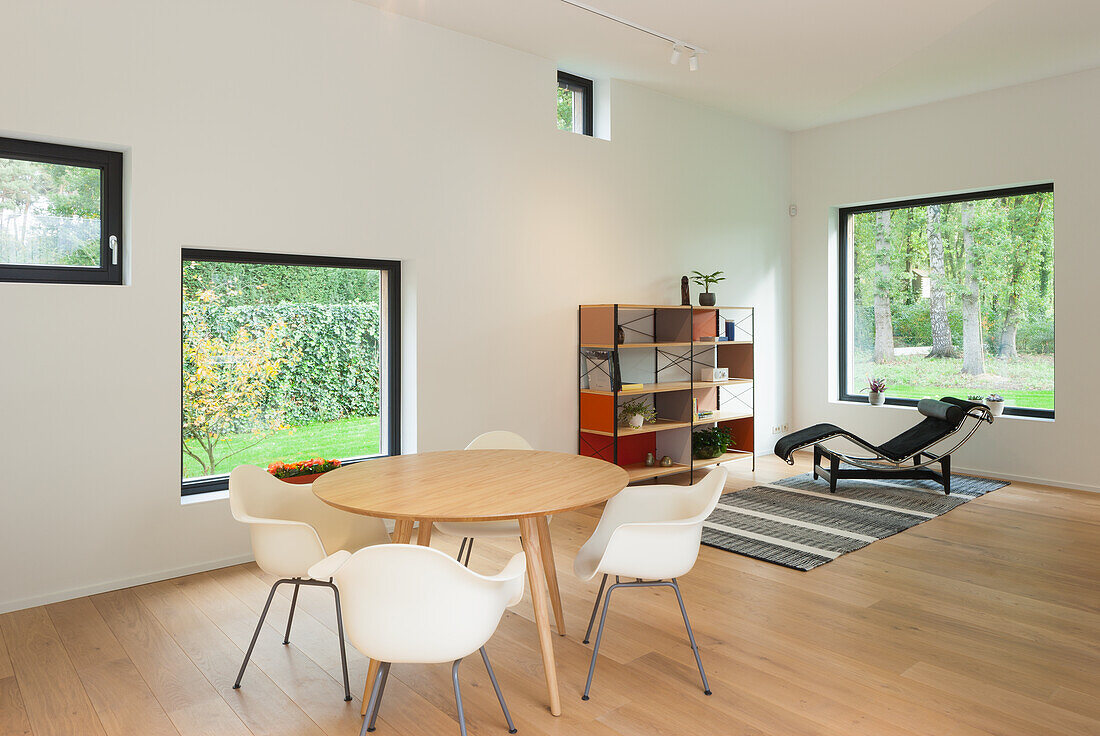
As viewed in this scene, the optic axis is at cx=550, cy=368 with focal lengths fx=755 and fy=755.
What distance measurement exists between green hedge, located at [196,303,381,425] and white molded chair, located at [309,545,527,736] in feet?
8.23

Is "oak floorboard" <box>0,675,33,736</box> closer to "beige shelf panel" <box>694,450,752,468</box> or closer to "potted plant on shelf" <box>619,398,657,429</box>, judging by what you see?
"potted plant on shelf" <box>619,398,657,429</box>

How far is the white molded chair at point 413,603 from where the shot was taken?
194 centimetres

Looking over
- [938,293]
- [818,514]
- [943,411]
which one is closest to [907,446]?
[943,411]

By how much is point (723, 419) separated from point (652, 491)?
3207mm

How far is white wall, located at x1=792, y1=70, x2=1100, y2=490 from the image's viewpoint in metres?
5.61

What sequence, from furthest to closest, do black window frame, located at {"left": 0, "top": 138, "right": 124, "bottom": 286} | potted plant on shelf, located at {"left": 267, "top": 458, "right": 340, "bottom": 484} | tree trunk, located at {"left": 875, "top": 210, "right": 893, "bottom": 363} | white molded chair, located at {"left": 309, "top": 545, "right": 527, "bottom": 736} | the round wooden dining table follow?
tree trunk, located at {"left": 875, "top": 210, "right": 893, "bottom": 363}
potted plant on shelf, located at {"left": 267, "top": 458, "right": 340, "bottom": 484}
black window frame, located at {"left": 0, "top": 138, "right": 124, "bottom": 286}
the round wooden dining table
white molded chair, located at {"left": 309, "top": 545, "right": 527, "bottom": 736}

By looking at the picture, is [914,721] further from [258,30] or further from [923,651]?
[258,30]

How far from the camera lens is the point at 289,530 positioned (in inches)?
98.0

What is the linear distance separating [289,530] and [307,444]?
2.02 m

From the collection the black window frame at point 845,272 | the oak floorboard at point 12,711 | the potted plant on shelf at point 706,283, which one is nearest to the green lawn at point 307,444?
the oak floorboard at point 12,711

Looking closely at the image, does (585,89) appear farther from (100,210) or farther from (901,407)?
(901,407)

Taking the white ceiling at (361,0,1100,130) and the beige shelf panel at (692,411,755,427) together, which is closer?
the white ceiling at (361,0,1100,130)

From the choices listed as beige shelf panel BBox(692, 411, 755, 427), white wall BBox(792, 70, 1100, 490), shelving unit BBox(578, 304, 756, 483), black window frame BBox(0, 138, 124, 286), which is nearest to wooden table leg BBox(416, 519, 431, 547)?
black window frame BBox(0, 138, 124, 286)

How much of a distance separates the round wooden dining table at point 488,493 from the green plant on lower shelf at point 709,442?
300 centimetres
